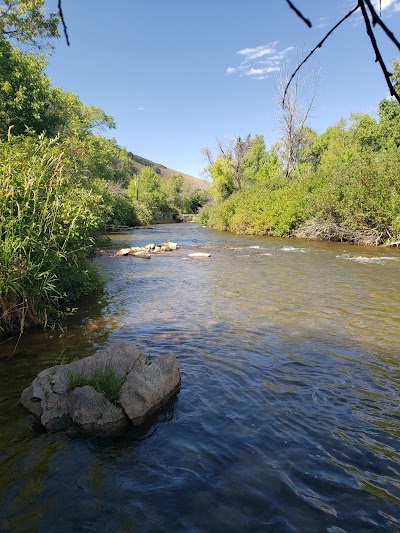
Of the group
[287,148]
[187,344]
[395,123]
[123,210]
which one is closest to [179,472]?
[187,344]

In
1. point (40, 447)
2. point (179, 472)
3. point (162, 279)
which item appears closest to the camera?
point (179, 472)

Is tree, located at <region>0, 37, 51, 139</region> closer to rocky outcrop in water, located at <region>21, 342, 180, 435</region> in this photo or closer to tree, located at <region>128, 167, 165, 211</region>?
rocky outcrop in water, located at <region>21, 342, 180, 435</region>

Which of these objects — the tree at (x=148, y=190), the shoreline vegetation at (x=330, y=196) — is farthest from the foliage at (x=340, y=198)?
the tree at (x=148, y=190)

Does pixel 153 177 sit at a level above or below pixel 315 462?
above

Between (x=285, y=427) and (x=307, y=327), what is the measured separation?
4090 mm

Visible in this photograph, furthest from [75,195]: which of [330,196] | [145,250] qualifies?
[330,196]

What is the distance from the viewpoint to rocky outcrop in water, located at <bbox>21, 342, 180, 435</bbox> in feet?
15.1

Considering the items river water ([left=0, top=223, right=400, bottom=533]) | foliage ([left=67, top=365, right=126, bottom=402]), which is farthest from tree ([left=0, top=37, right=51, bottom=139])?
foliage ([left=67, top=365, right=126, bottom=402])

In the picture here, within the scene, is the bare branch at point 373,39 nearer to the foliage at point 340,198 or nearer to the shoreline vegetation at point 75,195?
the shoreline vegetation at point 75,195

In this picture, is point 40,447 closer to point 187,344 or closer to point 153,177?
point 187,344

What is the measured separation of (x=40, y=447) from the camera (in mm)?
4270

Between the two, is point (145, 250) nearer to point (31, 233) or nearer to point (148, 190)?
point (31, 233)

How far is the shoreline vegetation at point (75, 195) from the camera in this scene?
24.2ft

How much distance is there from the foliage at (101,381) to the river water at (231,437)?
1.88ft
